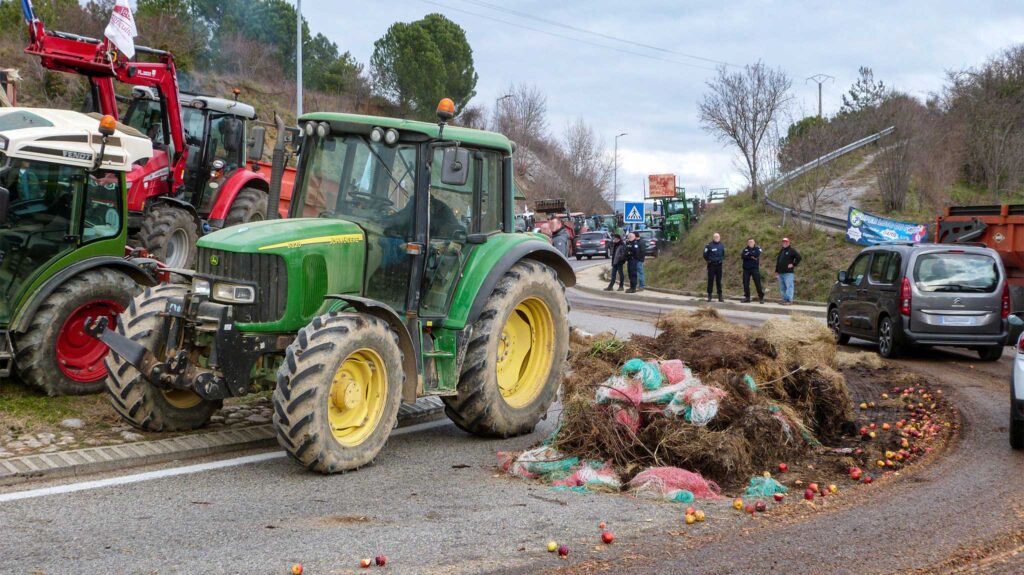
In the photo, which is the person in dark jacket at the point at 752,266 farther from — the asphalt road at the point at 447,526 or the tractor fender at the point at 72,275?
the asphalt road at the point at 447,526

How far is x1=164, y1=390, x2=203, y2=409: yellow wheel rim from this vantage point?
818 centimetres

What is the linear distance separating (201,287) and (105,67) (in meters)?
7.70

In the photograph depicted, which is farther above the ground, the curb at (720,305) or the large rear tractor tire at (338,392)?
the large rear tractor tire at (338,392)

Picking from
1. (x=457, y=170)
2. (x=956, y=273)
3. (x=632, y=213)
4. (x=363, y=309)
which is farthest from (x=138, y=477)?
(x=632, y=213)

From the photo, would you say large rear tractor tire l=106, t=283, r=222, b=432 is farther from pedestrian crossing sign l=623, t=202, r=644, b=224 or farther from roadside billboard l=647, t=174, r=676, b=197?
roadside billboard l=647, t=174, r=676, b=197

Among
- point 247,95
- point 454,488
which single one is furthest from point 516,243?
point 247,95

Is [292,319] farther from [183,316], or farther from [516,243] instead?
[516,243]

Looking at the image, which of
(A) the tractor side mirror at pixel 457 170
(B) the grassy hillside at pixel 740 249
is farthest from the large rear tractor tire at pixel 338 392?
(B) the grassy hillside at pixel 740 249

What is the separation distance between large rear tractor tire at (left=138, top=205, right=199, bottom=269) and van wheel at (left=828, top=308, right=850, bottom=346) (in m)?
10.7

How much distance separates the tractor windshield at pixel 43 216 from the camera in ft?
30.6

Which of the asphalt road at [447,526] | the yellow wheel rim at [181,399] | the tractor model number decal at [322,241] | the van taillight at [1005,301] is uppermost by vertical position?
the tractor model number decal at [322,241]

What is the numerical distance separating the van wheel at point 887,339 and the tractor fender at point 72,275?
10579 mm

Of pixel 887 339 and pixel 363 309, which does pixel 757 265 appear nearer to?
pixel 887 339

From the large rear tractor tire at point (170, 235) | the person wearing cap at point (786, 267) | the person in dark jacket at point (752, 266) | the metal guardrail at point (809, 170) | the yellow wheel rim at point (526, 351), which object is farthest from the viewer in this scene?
the metal guardrail at point (809, 170)
